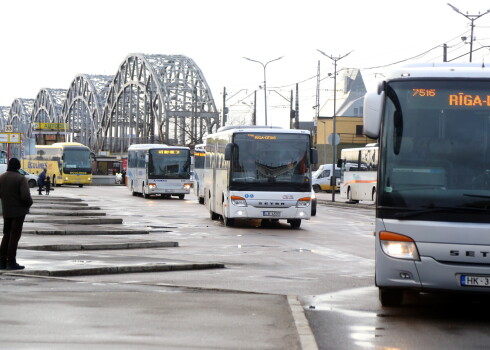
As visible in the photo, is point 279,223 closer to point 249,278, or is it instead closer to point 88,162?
point 249,278

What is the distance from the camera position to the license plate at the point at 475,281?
33.2 ft

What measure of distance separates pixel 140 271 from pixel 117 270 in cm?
38

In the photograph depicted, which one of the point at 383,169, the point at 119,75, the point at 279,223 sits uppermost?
the point at 119,75

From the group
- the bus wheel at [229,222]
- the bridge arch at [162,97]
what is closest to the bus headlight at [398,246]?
the bus wheel at [229,222]

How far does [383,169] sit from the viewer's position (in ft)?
35.0

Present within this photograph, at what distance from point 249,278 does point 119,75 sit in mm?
135682

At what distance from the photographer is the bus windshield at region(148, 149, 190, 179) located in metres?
54.1

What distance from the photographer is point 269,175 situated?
2762 cm

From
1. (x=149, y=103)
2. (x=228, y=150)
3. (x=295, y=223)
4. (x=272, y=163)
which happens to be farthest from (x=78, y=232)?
(x=149, y=103)

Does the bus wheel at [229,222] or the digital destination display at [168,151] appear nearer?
the bus wheel at [229,222]

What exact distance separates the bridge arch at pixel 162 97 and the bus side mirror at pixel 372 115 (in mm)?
109560

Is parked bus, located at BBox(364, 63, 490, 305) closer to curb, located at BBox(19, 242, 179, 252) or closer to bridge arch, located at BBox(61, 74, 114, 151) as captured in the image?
curb, located at BBox(19, 242, 179, 252)

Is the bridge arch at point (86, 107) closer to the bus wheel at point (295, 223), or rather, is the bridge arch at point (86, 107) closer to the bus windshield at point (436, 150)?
the bus wheel at point (295, 223)

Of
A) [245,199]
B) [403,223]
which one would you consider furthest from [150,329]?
[245,199]
